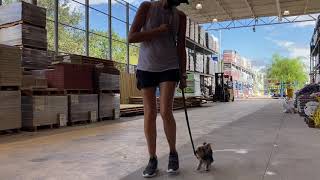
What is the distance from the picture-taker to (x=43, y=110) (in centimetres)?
842

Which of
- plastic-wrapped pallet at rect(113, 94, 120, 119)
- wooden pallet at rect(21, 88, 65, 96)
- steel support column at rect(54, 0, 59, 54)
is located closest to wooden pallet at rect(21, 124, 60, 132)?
wooden pallet at rect(21, 88, 65, 96)

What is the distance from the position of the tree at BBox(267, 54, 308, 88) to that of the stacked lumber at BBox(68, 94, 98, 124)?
178 feet

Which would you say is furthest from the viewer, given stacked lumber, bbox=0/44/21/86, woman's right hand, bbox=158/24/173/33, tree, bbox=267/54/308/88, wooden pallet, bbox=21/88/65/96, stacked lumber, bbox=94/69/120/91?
tree, bbox=267/54/308/88

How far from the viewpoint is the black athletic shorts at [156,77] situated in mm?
3570

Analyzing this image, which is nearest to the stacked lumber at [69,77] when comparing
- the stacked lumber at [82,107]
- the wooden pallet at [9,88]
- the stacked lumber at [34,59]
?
the stacked lumber at [82,107]

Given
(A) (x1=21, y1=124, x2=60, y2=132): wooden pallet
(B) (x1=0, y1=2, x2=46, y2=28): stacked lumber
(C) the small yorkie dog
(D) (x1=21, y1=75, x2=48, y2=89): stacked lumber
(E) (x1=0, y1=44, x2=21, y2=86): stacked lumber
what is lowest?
(A) (x1=21, y1=124, x2=60, y2=132): wooden pallet

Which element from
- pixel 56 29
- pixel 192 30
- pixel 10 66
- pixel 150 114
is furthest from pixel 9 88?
pixel 192 30

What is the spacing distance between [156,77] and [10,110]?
4734mm

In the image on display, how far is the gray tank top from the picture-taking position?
3580 millimetres

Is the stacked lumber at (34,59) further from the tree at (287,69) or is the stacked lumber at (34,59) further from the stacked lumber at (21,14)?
the tree at (287,69)

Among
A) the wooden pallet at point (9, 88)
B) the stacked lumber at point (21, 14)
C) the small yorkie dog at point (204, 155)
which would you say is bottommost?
the small yorkie dog at point (204, 155)

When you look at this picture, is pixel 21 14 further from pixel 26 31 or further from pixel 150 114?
pixel 150 114

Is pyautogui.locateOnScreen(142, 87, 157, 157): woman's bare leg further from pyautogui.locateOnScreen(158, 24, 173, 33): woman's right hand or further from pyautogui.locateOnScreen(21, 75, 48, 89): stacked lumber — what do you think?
pyautogui.locateOnScreen(21, 75, 48, 89): stacked lumber

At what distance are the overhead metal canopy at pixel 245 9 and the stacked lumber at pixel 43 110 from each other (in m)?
20.2
